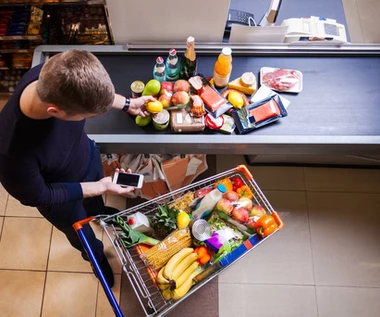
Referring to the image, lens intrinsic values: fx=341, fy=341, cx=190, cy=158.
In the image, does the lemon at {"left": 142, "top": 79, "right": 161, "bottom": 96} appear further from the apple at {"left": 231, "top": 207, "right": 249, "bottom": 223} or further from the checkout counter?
the apple at {"left": 231, "top": 207, "right": 249, "bottom": 223}

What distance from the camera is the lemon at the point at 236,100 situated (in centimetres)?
193

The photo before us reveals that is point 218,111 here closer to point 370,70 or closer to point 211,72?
point 211,72

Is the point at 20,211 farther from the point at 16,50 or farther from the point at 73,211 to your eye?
the point at 16,50

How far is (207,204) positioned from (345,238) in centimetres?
144

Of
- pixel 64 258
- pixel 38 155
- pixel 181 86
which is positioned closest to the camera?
pixel 38 155

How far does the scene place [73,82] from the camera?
1.06 m

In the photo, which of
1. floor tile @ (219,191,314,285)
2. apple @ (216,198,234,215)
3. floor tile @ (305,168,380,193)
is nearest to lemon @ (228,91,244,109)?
apple @ (216,198,234,215)

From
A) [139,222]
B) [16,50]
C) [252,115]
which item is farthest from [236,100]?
[16,50]

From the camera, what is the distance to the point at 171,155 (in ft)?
7.20

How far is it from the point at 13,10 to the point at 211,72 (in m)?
1.41

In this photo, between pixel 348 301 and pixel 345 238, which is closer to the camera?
pixel 348 301

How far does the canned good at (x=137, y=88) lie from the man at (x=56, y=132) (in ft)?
0.37

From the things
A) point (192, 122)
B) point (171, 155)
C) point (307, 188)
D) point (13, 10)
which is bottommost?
point (307, 188)

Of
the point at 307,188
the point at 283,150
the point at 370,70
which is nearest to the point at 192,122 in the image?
the point at 283,150
